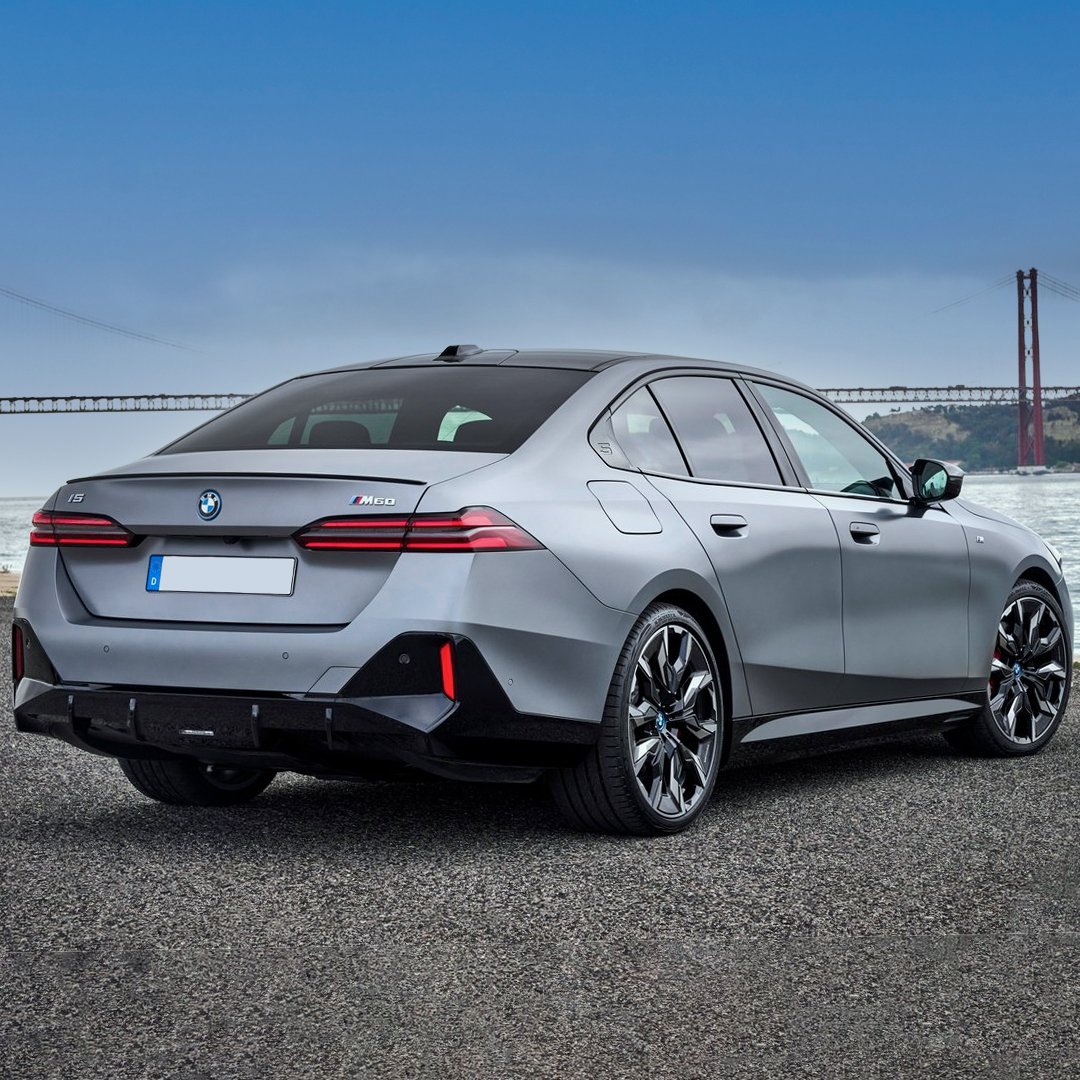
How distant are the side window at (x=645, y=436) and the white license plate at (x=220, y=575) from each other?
4.09 ft

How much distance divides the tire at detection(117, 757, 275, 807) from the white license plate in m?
1.13

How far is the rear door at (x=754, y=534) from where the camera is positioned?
550cm

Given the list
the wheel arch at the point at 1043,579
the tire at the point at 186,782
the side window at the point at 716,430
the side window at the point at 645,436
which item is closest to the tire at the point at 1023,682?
the wheel arch at the point at 1043,579

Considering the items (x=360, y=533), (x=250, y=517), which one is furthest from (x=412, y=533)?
(x=250, y=517)

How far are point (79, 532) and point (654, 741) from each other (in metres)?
1.84

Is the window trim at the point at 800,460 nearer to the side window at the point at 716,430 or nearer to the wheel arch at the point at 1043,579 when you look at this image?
the side window at the point at 716,430

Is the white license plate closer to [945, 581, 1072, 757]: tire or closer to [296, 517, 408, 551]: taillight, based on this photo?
[296, 517, 408, 551]: taillight

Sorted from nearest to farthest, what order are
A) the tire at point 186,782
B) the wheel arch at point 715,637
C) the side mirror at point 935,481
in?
the wheel arch at point 715,637, the tire at point 186,782, the side mirror at point 935,481

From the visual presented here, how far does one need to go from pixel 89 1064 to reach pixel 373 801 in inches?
111

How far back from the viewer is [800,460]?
6211mm

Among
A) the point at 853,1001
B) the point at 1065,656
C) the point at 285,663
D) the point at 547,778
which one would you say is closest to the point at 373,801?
the point at 547,778

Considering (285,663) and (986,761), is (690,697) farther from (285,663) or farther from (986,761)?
(986,761)

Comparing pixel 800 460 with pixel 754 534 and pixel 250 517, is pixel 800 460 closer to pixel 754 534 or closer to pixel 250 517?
pixel 754 534

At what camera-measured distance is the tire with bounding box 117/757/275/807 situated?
5.80 metres
